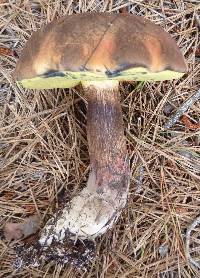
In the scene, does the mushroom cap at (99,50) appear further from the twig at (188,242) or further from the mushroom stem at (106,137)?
the twig at (188,242)

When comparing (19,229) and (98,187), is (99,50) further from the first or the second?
(19,229)

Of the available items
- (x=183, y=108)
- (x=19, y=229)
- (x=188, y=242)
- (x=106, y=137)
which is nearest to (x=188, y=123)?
(x=183, y=108)

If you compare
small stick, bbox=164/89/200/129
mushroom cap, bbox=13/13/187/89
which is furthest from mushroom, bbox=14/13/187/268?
small stick, bbox=164/89/200/129

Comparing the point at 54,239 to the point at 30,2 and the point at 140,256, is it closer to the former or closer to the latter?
the point at 140,256

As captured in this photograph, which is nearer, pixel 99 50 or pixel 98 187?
pixel 99 50

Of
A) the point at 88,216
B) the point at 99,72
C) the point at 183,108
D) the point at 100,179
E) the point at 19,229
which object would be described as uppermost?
the point at 99,72

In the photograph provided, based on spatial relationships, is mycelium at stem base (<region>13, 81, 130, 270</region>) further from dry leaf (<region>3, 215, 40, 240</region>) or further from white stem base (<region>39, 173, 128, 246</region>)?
dry leaf (<region>3, 215, 40, 240</region>)

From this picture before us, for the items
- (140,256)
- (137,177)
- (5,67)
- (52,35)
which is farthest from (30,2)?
(140,256)
